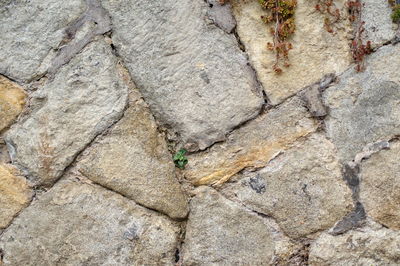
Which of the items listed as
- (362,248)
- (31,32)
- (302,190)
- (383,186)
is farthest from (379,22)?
(31,32)

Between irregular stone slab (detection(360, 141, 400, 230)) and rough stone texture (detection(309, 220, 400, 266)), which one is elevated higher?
irregular stone slab (detection(360, 141, 400, 230))

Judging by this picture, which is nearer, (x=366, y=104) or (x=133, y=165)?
(x=366, y=104)

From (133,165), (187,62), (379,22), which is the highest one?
(379,22)

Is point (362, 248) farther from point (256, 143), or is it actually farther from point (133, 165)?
point (133, 165)

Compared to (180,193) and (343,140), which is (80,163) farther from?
(343,140)

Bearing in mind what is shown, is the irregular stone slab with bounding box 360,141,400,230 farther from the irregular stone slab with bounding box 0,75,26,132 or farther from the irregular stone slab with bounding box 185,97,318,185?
the irregular stone slab with bounding box 0,75,26,132

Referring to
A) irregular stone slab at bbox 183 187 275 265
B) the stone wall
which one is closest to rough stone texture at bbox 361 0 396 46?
the stone wall
